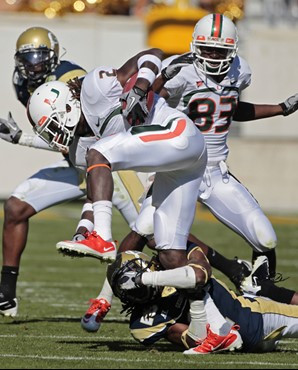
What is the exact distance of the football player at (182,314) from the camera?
5.34 m

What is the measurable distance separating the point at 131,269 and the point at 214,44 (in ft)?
5.63

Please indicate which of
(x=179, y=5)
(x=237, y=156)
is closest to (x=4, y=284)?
(x=237, y=156)

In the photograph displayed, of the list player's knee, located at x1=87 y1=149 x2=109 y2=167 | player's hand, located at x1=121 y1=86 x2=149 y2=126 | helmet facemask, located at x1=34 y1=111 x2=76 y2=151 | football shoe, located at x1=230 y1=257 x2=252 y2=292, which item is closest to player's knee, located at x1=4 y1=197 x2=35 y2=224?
helmet facemask, located at x1=34 y1=111 x2=76 y2=151

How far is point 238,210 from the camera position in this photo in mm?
6531

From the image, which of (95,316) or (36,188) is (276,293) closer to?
(95,316)

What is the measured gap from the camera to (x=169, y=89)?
21.4ft

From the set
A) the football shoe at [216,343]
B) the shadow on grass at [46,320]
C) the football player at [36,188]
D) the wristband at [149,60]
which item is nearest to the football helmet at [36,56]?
the football player at [36,188]

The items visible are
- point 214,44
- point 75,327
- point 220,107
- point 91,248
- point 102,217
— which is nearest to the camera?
point 91,248

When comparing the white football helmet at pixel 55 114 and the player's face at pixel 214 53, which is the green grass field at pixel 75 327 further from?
the player's face at pixel 214 53

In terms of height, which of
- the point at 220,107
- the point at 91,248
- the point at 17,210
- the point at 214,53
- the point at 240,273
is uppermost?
the point at 214,53

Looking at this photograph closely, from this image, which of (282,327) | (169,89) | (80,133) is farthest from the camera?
(169,89)

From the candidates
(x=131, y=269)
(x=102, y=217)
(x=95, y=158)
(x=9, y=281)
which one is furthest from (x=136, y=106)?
(x=9, y=281)

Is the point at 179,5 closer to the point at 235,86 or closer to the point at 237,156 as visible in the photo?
the point at 237,156

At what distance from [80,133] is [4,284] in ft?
4.53
